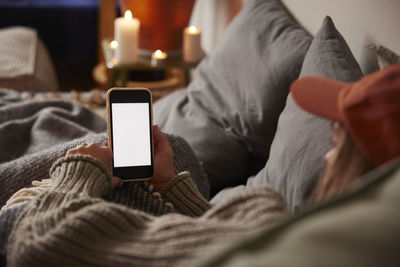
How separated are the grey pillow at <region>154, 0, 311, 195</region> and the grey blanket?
17cm

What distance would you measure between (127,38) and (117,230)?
143 centimetres

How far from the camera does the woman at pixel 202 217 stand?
1.92ft

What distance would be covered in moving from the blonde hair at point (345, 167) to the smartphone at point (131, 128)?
422 mm

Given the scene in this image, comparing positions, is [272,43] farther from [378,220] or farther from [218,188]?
[378,220]

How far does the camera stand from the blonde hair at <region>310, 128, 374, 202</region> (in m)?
0.61

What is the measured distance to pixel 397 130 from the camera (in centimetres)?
57

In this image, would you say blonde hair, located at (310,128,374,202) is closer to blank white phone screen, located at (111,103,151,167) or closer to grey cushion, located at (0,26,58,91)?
blank white phone screen, located at (111,103,151,167)

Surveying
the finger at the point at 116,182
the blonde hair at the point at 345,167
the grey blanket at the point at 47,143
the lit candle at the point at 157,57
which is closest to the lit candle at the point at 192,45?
the lit candle at the point at 157,57

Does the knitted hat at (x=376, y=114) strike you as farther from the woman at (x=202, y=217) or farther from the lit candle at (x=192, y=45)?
the lit candle at (x=192, y=45)

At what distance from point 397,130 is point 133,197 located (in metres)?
0.47

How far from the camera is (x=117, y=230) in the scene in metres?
0.66

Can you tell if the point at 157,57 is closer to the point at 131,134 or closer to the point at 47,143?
the point at 47,143

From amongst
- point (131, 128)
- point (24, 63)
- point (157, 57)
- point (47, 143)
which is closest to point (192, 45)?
point (157, 57)

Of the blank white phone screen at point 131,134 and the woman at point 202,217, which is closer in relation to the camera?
the woman at point 202,217
